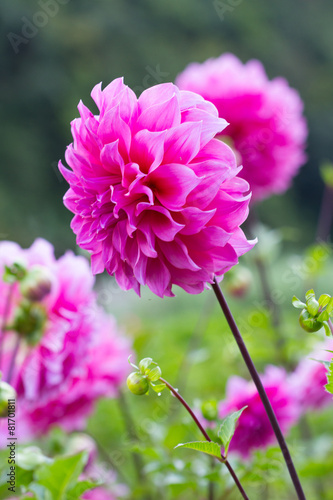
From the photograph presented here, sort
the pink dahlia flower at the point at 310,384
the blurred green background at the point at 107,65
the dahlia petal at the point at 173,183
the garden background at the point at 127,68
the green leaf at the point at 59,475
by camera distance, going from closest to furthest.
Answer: the dahlia petal at the point at 173,183
the green leaf at the point at 59,475
the pink dahlia flower at the point at 310,384
the garden background at the point at 127,68
the blurred green background at the point at 107,65

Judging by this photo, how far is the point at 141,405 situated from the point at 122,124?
166cm

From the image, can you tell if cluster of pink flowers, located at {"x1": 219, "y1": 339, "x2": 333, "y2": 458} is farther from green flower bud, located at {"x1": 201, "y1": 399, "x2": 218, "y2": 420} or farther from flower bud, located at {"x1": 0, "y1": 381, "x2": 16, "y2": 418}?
flower bud, located at {"x1": 0, "y1": 381, "x2": 16, "y2": 418}

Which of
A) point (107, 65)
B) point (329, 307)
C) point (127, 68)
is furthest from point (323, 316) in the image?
point (107, 65)

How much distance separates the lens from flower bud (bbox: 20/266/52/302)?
0.57 meters

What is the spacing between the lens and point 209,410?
513 millimetres

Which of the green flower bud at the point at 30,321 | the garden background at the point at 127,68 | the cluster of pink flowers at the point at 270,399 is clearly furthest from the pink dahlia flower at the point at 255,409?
the garden background at the point at 127,68

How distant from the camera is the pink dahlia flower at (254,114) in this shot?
2.90ft

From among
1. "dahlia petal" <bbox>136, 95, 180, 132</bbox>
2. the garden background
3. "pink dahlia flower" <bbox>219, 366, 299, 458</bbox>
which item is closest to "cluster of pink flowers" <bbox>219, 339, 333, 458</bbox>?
"pink dahlia flower" <bbox>219, 366, 299, 458</bbox>

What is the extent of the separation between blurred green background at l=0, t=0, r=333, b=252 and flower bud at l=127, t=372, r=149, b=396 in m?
4.62

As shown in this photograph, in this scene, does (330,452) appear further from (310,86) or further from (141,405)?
(310,86)

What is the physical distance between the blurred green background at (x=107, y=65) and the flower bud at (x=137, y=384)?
15.1ft

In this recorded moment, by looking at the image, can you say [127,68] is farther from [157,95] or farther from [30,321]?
[157,95]

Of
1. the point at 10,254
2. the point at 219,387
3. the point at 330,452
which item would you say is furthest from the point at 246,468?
the point at 219,387

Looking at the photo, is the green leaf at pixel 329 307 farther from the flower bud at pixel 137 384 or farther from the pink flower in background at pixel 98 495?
the pink flower in background at pixel 98 495
